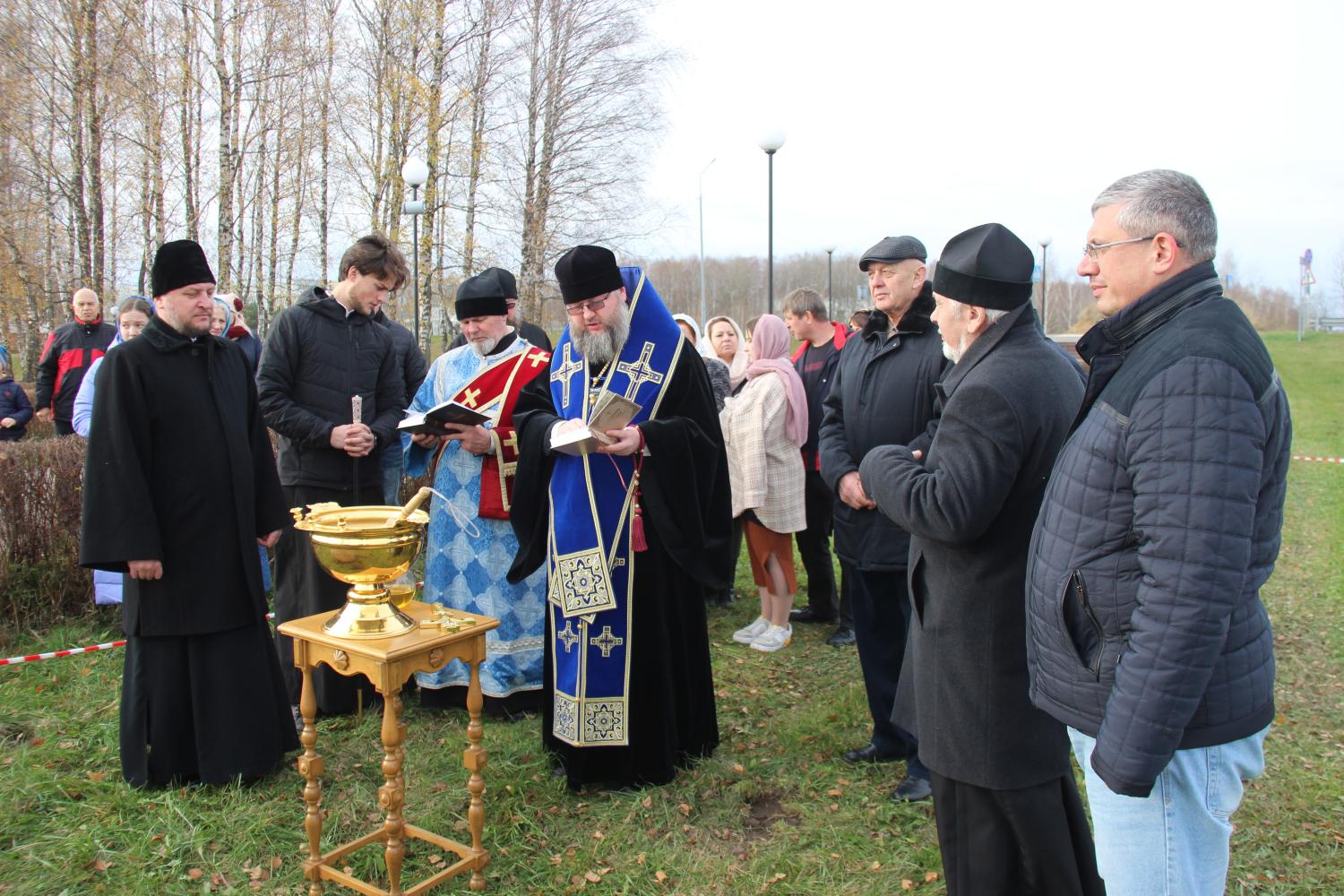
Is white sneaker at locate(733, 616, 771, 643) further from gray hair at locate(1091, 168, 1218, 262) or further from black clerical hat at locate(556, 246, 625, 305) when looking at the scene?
gray hair at locate(1091, 168, 1218, 262)

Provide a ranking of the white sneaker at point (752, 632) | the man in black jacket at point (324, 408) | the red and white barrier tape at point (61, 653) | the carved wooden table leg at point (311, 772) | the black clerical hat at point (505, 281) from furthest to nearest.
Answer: the white sneaker at point (752, 632) → the red and white barrier tape at point (61, 653) → the black clerical hat at point (505, 281) → the man in black jacket at point (324, 408) → the carved wooden table leg at point (311, 772)

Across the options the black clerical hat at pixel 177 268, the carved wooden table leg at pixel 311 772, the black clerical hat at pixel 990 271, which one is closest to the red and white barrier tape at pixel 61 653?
the black clerical hat at pixel 177 268

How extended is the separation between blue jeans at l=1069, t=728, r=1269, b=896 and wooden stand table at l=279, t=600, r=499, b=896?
1901 mm

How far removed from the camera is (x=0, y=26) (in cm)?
1617

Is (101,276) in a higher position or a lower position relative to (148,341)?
higher

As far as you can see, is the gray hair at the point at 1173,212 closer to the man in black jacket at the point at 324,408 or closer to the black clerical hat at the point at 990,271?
the black clerical hat at the point at 990,271

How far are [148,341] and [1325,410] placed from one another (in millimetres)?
28549

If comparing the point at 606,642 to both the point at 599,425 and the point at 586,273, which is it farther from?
the point at 586,273

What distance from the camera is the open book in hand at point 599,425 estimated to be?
10.6ft

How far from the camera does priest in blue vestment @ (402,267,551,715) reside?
4.57 metres

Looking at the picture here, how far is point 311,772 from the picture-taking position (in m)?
3.01

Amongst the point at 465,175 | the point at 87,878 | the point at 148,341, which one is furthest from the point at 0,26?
the point at 87,878

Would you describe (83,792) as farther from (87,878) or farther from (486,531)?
(486,531)

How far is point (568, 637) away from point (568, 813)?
668 mm
